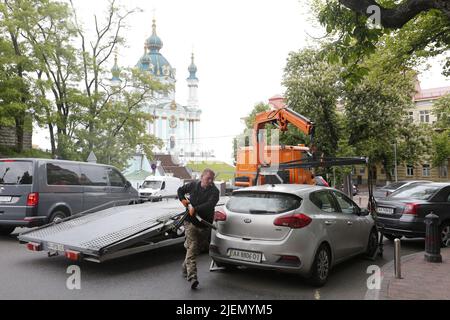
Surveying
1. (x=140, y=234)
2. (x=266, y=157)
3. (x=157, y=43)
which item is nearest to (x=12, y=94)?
(x=266, y=157)

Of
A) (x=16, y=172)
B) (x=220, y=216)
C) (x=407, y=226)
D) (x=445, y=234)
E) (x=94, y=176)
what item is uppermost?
(x=16, y=172)

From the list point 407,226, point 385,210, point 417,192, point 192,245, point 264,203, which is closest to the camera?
point 192,245

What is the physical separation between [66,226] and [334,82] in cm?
2385

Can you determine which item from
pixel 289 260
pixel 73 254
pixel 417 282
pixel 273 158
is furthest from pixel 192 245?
pixel 273 158

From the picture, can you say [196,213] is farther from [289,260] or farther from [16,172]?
[16,172]

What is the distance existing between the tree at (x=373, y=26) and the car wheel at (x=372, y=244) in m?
3.76

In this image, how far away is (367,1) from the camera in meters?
7.37

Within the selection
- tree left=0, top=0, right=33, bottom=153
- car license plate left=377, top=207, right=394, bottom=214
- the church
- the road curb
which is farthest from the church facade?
the road curb

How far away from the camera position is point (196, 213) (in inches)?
242

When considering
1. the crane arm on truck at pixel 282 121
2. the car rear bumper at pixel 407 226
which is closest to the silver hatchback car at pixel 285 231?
the car rear bumper at pixel 407 226

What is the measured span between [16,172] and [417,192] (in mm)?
9764

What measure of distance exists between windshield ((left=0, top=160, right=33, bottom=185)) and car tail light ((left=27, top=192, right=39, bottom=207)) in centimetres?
31

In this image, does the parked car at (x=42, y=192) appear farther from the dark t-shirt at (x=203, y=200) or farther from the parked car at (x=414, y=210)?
the parked car at (x=414, y=210)

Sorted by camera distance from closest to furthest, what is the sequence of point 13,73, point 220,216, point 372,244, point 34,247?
1. point 220,216
2. point 34,247
3. point 372,244
4. point 13,73
